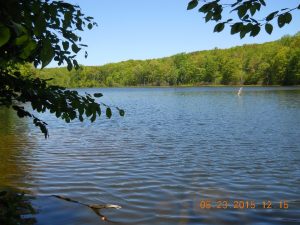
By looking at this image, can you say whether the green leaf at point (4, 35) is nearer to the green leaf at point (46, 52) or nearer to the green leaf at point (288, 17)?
the green leaf at point (46, 52)

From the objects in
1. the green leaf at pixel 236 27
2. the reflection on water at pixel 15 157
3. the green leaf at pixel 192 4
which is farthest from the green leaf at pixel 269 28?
the reflection on water at pixel 15 157

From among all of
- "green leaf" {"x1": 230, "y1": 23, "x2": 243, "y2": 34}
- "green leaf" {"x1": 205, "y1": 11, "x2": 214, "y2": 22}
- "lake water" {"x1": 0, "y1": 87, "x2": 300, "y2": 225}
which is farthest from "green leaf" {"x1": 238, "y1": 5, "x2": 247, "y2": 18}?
"lake water" {"x1": 0, "y1": 87, "x2": 300, "y2": 225}

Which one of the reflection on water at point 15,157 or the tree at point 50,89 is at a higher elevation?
the tree at point 50,89

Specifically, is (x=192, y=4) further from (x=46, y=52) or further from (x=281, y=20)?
(x=46, y=52)

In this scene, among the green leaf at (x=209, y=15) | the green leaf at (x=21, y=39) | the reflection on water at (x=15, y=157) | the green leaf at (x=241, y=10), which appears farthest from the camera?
the reflection on water at (x=15, y=157)
